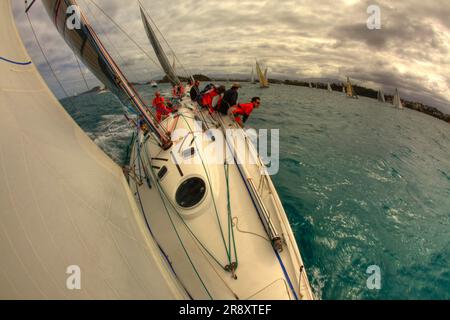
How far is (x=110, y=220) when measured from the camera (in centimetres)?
209

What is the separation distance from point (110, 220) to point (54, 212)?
47 cm

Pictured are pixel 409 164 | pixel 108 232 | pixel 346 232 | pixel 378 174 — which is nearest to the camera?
pixel 108 232

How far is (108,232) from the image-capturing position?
203 cm

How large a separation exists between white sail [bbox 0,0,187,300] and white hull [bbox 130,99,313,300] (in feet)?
4.05

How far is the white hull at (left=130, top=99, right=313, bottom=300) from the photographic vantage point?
9.74ft

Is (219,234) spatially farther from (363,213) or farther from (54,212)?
(363,213)

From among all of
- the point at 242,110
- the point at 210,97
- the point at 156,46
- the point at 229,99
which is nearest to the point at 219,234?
the point at 242,110

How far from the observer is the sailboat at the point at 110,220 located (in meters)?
1.75

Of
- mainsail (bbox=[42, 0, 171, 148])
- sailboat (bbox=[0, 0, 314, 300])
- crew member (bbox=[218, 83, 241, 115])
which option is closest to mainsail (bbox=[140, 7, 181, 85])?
crew member (bbox=[218, 83, 241, 115])

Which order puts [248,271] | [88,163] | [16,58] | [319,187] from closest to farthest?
[16,58] < [88,163] < [248,271] < [319,187]
